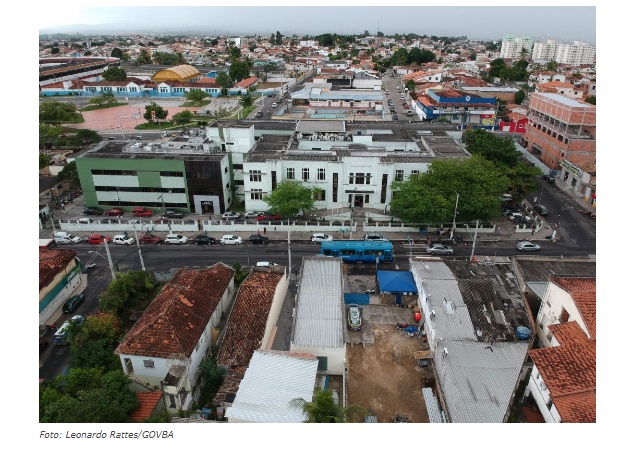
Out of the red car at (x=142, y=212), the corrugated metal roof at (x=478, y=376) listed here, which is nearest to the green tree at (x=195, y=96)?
the red car at (x=142, y=212)

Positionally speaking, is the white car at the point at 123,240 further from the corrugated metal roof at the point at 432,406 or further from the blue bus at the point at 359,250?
the corrugated metal roof at the point at 432,406

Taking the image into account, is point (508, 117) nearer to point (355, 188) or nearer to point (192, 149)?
point (355, 188)

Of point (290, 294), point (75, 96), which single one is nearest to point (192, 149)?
point (290, 294)

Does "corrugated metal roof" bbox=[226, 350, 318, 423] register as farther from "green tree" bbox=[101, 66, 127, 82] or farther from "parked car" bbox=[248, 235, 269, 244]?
"green tree" bbox=[101, 66, 127, 82]

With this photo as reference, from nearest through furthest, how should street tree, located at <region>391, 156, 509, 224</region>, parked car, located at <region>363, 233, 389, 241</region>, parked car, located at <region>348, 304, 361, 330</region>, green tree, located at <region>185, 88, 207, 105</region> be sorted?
parked car, located at <region>348, 304, 361, 330</region>, parked car, located at <region>363, 233, 389, 241</region>, street tree, located at <region>391, 156, 509, 224</region>, green tree, located at <region>185, 88, 207, 105</region>

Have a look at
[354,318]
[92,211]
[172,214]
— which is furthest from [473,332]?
[92,211]

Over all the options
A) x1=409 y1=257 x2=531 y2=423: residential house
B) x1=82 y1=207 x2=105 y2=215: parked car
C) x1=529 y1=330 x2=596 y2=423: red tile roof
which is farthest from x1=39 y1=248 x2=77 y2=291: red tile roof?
x1=529 y1=330 x2=596 y2=423: red tile roof

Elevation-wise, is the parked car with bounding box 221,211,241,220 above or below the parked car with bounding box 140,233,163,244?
above

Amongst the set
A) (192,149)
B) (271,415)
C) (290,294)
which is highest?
(192,149)

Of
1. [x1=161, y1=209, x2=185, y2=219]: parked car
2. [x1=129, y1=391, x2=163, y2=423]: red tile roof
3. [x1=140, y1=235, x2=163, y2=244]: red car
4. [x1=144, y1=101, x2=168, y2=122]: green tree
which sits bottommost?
[x1=140, y1=235, x2=163, y2=244]: red car
